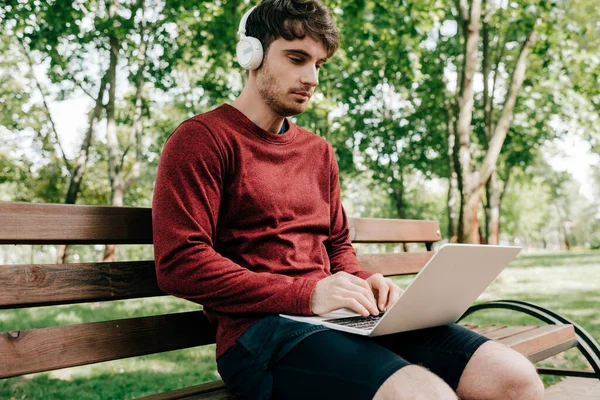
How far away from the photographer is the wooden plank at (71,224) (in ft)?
7.54

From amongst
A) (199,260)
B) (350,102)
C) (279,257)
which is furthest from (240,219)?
(350,102)

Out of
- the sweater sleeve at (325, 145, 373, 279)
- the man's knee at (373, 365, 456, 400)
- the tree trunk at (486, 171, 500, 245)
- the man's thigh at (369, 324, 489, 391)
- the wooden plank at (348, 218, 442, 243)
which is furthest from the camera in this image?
the tree trunk at (486, 171, 500, 245)

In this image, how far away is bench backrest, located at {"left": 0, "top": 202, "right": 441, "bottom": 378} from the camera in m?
2.28

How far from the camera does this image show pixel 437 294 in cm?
217

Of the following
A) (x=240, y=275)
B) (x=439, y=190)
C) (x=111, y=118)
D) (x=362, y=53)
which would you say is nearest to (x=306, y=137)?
(x=240, y=275)

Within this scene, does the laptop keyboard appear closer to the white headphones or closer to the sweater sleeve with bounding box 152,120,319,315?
the sweater sleeve with bounding box 152,120,319,315

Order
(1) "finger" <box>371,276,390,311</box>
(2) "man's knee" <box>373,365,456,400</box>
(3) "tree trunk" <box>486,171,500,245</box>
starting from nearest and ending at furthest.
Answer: (2) "man's knee" <box>373,365,456,400</box>, (1) "finger" <box>371,276,390,311</box>, (3) "tree trunk" <box>486,171,500,245</box>

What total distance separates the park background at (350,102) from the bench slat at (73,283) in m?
2.54

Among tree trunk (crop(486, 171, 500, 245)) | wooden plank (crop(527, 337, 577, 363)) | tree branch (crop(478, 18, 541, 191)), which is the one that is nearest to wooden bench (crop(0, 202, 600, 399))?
wooden plank (crop(527, 337, 577, 363))

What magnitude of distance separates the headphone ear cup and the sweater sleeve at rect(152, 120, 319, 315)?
518 mm

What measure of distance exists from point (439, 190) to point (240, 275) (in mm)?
58678

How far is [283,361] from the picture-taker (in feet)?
6.82

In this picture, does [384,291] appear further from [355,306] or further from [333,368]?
[333,368]

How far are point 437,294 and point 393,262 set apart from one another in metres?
2.22
